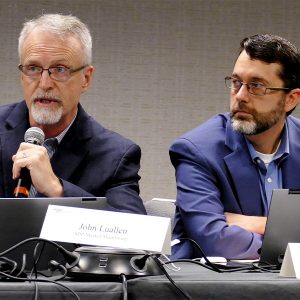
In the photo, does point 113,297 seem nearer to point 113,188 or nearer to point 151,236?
point 151,236

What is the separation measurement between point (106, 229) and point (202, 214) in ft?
2.71

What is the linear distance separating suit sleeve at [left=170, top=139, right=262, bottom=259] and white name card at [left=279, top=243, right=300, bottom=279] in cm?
58

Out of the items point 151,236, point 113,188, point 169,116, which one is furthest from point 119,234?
point 169,116

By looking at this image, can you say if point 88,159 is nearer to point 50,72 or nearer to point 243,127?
point 50,72

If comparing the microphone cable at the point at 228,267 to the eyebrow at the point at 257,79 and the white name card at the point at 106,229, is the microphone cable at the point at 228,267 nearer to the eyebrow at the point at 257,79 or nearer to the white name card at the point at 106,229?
the white name card at the point at 106,229

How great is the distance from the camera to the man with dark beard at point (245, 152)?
80.5 inches

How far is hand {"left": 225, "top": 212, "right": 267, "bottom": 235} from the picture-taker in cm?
197

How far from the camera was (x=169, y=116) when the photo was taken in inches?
139

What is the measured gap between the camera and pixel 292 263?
1246 millimetres

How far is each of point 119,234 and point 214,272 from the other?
0.20m

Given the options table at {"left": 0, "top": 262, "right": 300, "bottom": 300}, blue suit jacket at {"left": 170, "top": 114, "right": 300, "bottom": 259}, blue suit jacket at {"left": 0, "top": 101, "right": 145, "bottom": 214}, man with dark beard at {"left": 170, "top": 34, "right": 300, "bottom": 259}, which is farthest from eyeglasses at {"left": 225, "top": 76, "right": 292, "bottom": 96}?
table at {"left": 0, "top": 262, "right": 300, "bottom": 300}

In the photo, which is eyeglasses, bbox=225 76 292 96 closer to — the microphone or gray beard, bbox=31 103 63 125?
gray beard, bbox=31 103 63 125

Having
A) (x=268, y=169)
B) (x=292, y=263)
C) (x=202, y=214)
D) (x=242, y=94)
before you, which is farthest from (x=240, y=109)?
(x=292, y=263)

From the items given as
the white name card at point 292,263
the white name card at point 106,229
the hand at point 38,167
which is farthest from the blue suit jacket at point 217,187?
the white name card at point 106,229
